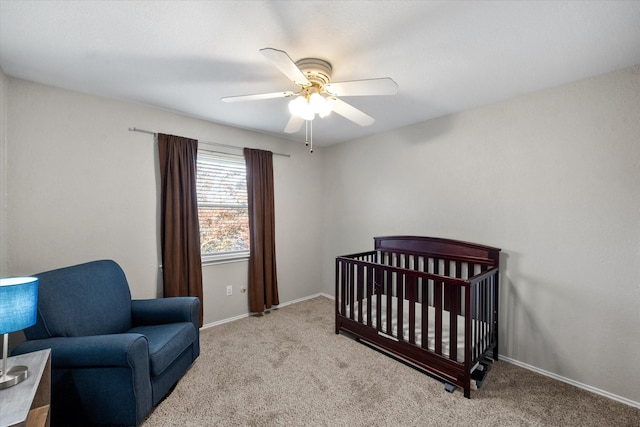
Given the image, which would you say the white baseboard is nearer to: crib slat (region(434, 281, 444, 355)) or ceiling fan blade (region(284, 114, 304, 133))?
crib slat (region(434, 281, 444, 355))

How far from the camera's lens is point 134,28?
153 cm

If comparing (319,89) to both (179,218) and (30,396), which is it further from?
(30,396)

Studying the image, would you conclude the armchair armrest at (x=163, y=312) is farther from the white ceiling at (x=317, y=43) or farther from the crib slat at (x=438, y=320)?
the crib slat at (x=438, y=320)

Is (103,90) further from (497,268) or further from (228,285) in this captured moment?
(497,268)

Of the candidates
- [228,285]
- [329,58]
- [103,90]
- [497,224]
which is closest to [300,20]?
[329,58]

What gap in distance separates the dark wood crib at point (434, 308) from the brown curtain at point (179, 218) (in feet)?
5.15

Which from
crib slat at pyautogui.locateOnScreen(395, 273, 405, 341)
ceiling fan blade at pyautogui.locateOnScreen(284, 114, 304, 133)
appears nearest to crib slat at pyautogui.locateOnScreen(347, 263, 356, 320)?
crib slat at pyautogui.locateOnScreen(395, 273, 405, 341)

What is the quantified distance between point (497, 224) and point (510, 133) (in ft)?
2.71

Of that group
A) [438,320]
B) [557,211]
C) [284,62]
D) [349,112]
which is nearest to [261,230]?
[349,112]

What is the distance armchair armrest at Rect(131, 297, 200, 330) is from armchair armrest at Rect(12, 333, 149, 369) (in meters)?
0.64

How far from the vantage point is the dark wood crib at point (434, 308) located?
6.68 ft

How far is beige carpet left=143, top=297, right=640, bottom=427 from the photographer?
1742mm

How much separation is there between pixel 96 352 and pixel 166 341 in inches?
15.9

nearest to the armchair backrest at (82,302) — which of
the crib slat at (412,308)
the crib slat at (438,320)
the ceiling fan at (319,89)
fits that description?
the ceiling fan at (319,89)
